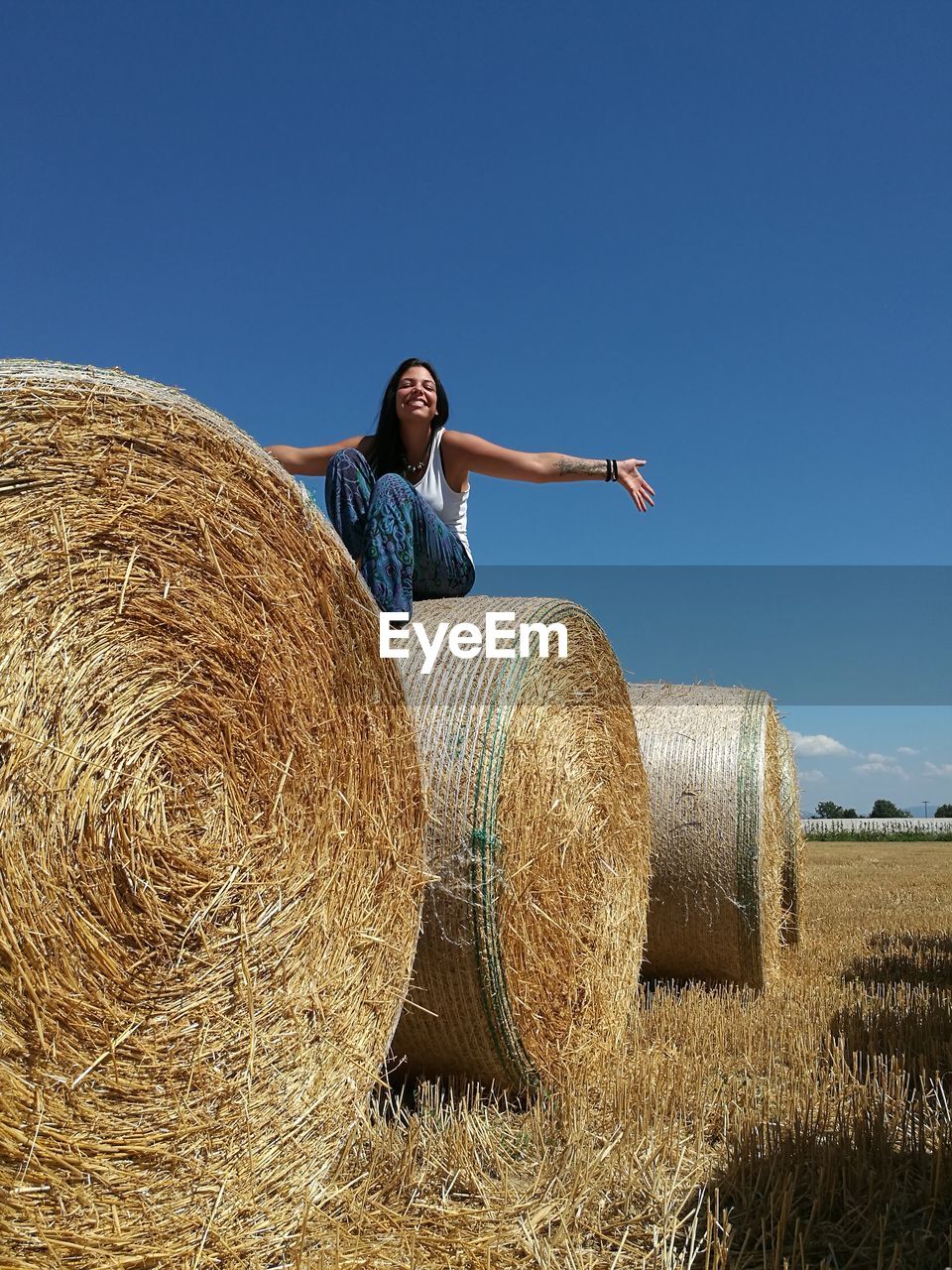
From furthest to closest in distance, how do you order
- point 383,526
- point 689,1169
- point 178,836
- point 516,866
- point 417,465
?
point 417,465
point 383,526
point 516,866
point 689,1169
point 178,836

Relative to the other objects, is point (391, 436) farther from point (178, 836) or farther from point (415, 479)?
point (178, 836)

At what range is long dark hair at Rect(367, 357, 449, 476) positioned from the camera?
3883mm

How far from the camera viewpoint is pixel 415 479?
3.89 meters

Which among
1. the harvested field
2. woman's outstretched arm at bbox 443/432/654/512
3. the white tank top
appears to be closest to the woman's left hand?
woman's outstretched arm at bbox 443/432/654/512

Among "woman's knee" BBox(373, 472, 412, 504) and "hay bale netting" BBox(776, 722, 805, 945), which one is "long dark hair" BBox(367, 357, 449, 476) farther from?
"hay bale netting" BBox(776, 722, 805, 945)

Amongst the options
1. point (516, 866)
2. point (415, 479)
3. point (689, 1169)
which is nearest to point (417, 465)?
point (415, 479)

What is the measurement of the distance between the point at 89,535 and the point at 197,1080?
3.84 feet

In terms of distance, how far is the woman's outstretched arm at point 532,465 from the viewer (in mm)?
3621

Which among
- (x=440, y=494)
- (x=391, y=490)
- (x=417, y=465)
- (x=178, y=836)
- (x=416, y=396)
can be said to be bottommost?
(x=178, y=836)

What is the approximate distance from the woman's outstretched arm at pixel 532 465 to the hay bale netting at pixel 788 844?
307cm

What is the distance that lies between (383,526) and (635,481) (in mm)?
959

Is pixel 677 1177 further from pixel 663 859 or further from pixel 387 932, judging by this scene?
pixel 663 859

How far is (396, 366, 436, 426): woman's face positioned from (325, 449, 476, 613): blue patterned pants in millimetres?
535

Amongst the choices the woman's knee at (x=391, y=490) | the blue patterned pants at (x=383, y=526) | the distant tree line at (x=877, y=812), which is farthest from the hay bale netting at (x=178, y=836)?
the distant tree line at (x=877, y=812)
